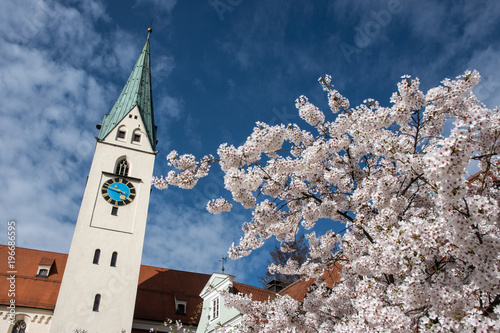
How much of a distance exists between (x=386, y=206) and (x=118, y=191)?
20.5 m

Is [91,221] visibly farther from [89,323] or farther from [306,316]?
[306,316]

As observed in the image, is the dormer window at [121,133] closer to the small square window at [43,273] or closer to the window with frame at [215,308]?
the small square window at [43,273]

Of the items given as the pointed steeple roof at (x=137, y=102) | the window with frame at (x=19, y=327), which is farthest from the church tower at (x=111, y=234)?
the window with frame at (x=19, y=327)

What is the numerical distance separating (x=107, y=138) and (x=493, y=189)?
24278 millimetres

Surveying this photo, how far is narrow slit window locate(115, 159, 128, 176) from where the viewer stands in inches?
964

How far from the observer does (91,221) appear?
2172 centimetres

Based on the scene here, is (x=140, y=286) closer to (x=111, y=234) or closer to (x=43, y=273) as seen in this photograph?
(x=111, y=234)

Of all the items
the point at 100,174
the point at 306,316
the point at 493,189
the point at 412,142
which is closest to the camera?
the point at 493,189

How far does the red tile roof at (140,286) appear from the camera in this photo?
2117cm

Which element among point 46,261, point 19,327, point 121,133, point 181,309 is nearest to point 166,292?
point 181,309

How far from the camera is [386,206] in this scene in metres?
5.47

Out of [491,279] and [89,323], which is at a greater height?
[89,323]

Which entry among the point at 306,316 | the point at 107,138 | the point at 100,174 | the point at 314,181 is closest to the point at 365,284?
the point at 306,316

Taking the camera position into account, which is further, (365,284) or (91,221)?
(91,221)
